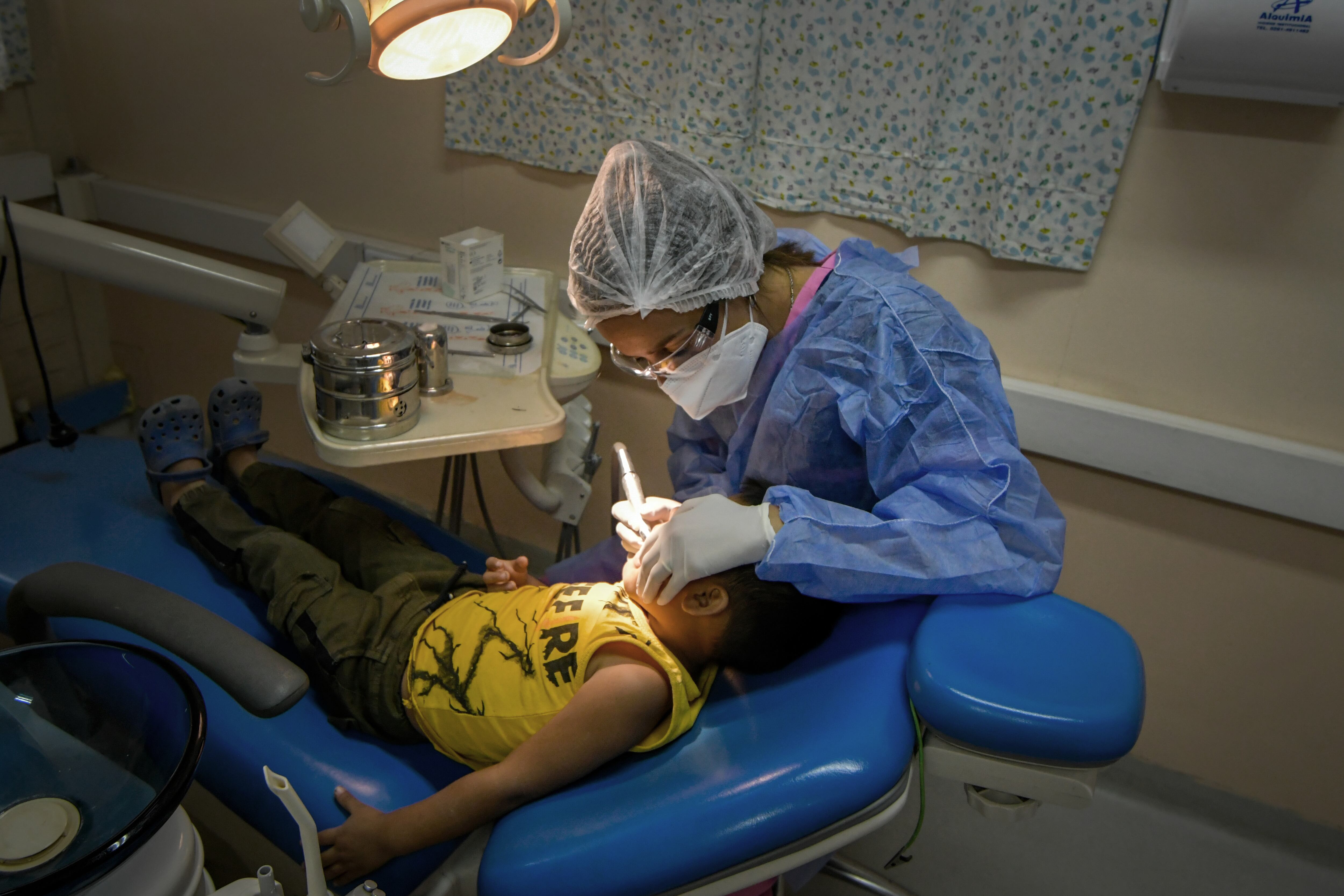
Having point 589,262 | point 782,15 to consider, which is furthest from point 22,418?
point 782,15

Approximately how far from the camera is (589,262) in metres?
1.23

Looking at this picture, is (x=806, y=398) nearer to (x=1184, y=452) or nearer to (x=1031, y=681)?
(x=1031, y=681)

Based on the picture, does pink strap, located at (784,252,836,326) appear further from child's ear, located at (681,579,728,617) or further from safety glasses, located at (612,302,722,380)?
child's ear, located at (681,579,728,617)

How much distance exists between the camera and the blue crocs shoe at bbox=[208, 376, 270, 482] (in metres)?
1.72

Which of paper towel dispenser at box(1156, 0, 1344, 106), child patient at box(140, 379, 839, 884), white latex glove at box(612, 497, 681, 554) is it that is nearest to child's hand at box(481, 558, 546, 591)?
child patient at box(140, 379, 839, 884)

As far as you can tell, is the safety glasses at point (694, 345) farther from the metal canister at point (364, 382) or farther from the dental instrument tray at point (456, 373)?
the metal canister at point (364, 382)

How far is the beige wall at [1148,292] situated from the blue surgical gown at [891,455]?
20.9 inches

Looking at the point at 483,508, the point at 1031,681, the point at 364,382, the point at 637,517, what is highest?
the point at 364,382

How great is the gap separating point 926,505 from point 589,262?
558 mm

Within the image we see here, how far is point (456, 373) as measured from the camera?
1570 millimetres

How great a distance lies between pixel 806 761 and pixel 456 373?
94 cm

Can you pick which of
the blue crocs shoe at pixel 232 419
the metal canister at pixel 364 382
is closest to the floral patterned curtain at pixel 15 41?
the blue crocs shoe at pixel 232 419

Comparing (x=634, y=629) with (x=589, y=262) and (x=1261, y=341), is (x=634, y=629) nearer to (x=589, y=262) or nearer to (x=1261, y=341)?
(x=589, y=262)

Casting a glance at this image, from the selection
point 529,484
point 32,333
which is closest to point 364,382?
point 529,484
